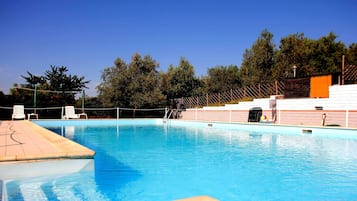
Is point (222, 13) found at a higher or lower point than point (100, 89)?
higher

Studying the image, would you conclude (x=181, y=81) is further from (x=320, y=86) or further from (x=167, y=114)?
(x=320, y=86)

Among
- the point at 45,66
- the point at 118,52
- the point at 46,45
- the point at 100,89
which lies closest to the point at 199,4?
the point at 118,52

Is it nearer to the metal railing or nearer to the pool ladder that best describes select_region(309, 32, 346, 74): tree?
the metal railing

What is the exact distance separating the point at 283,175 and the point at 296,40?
17.8 metres

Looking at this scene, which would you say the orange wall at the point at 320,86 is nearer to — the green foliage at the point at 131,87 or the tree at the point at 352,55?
the tree at the point at 352,55

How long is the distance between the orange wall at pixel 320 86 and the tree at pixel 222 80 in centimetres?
968

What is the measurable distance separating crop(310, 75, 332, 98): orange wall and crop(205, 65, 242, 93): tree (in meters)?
9.68

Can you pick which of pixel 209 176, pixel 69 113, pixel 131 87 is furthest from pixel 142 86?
pixel 209 176

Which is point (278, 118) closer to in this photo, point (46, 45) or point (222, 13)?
point (222, 13)

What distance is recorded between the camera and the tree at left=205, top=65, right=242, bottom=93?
2403 cm

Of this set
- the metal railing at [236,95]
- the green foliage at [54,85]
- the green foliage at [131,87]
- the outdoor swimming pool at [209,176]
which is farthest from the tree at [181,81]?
the outdoor swimming pool at [209,176]

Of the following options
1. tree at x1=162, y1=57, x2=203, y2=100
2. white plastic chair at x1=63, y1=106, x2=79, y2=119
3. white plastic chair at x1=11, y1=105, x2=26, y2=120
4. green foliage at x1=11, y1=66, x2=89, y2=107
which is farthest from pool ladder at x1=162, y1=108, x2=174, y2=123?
white plastic chair at x1=11, y1=105, x2=26, y2=120

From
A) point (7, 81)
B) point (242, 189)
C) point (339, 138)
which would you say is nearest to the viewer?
point (242, 189)

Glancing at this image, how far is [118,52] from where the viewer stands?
21391mm
